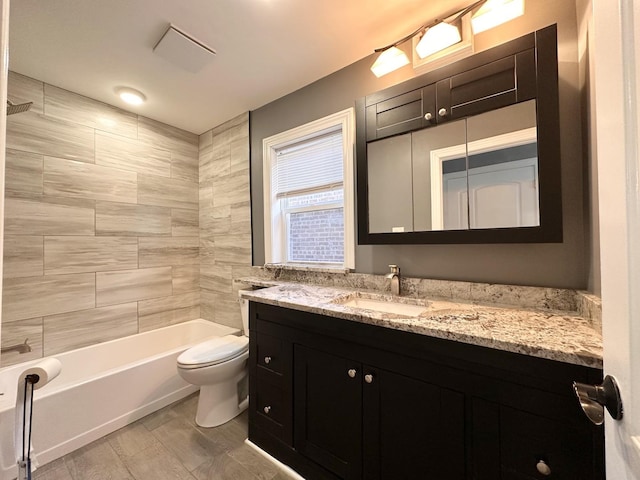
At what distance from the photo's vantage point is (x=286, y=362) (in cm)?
145

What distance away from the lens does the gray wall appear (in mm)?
1156

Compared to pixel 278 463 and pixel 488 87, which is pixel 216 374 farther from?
pixel 488 87

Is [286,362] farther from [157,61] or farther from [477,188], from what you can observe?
[157,61]

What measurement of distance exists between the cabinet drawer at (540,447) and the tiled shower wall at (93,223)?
2.18 m

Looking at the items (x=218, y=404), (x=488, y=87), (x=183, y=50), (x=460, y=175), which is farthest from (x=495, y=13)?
(x=218, y=404)

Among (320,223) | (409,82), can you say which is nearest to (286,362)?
(320,223)

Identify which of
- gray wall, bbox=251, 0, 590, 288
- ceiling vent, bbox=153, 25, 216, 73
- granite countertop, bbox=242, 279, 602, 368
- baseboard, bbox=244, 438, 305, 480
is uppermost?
ceiling vent, bbox=153, 25, 216, 73

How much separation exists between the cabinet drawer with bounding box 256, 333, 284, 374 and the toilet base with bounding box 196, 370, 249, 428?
54 centimetres

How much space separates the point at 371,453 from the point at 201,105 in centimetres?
272

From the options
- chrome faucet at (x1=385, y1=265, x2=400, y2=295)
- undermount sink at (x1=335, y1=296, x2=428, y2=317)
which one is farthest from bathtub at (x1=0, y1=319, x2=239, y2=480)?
chrome faucet at (x1=385, y1=265, x2=400, y2=295)

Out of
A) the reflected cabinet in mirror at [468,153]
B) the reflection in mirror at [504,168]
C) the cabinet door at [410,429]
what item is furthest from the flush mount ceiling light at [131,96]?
the cabinet door at [410,429]

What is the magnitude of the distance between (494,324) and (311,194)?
1537 mm

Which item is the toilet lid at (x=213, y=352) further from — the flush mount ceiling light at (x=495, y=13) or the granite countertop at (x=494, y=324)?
the flush mount ceiling light at (x=495, y=13)

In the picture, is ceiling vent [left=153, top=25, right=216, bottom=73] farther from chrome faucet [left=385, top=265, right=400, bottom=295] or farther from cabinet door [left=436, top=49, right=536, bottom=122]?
chrome faucet [left=385, top=265, right=400, bottom=295]
